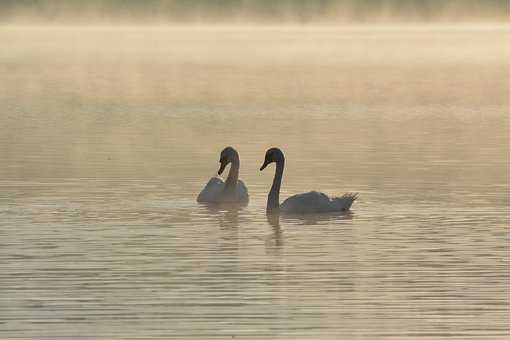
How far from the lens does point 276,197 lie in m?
31.4

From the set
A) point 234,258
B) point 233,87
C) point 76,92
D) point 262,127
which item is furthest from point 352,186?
point 233,87

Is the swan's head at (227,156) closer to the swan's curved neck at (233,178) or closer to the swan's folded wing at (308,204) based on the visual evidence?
the swan's curved neck at (233,178)

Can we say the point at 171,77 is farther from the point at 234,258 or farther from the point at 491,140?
the point at 234,258

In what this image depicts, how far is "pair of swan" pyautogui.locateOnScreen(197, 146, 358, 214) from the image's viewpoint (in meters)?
31.2

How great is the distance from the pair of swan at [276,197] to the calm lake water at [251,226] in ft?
1.02

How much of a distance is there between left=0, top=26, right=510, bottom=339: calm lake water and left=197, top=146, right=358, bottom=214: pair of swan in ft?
1.02

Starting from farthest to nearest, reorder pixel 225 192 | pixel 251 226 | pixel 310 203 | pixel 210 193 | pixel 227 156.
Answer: pixel 227 156 < pixel 210 193 < pixel 225 192 < pixel 310 203 < pixel 251 226

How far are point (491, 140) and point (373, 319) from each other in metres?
27.7

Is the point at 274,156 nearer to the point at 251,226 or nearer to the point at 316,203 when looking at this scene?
the point at 316,203

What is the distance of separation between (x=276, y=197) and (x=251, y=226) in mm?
1562

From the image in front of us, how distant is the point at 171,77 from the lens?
99.8 m

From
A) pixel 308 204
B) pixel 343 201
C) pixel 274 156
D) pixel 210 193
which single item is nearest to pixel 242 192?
pixel 210 193

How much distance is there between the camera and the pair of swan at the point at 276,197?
3123 centimetres

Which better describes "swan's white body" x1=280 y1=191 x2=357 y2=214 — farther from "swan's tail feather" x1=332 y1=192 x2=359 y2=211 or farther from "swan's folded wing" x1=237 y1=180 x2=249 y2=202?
"swan's folded wing" x1=237 y1=180 x2=249 y2=202
